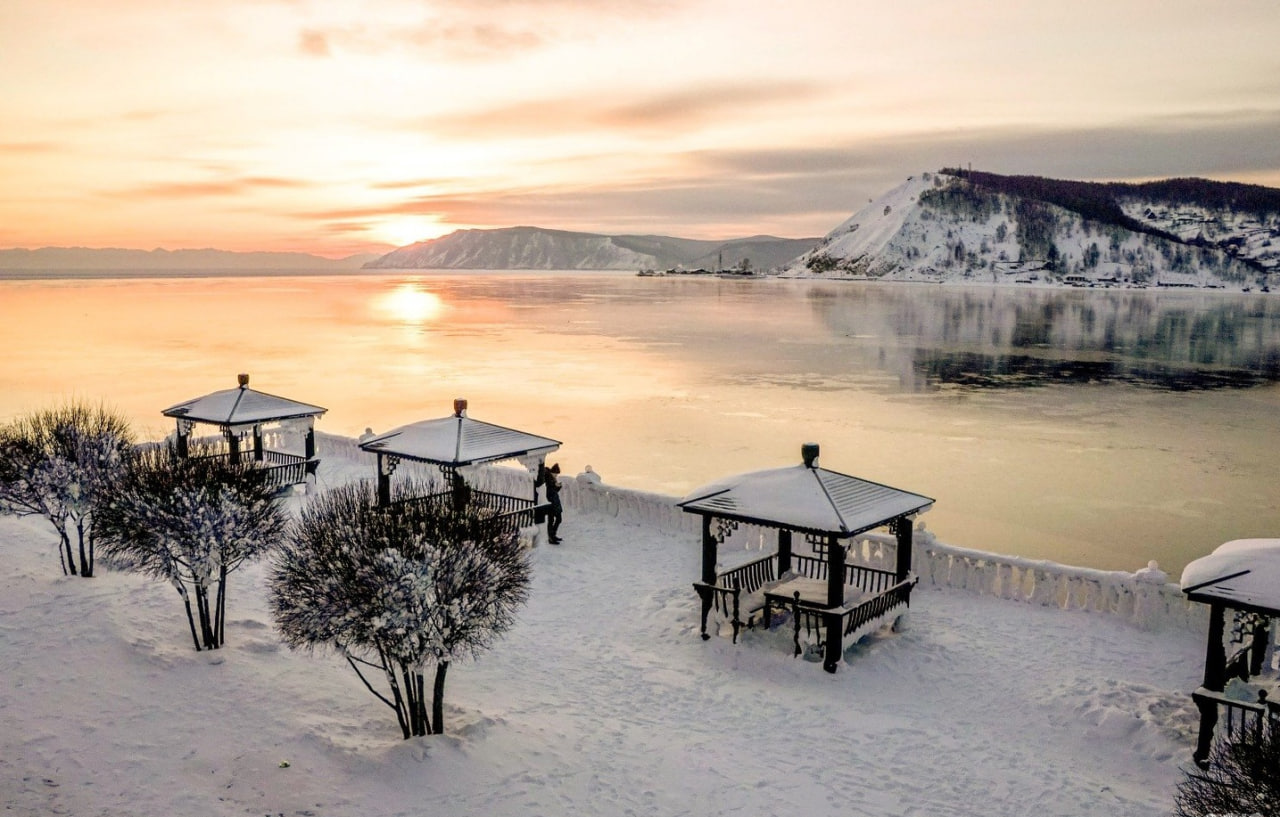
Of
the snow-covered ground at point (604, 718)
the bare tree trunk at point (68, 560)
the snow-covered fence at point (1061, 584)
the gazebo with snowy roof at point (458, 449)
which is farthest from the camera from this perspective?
the gazebo with snowy roof at point (458, 449)

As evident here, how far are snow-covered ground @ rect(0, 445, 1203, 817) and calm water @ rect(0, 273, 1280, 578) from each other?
13.2 metres

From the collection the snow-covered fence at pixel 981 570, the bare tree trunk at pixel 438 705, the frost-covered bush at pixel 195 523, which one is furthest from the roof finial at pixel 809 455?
the frost-covered bush at pixel 195 523

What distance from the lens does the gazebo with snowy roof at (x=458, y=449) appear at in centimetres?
1845

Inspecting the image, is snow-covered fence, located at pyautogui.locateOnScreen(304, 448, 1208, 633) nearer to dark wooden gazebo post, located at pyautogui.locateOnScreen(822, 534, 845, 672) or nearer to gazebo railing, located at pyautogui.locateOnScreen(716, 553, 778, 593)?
gazebo railing, located at pyautogui.locateOnScreen(716, 553, 778, 593)

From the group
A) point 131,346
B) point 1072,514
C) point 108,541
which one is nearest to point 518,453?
point 108,541

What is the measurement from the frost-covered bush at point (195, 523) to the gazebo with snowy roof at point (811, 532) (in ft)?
20.7

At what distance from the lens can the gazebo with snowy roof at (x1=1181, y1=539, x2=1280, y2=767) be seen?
10.2 meters

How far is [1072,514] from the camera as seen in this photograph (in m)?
29.8

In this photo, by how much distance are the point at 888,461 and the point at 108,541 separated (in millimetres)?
30613

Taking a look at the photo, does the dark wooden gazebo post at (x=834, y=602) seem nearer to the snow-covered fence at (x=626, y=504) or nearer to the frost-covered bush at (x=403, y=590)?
the frost-covered bush at (x=403, y=590)

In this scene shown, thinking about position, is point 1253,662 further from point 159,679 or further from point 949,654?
point 159,679

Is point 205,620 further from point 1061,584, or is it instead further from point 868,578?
point 1061,584

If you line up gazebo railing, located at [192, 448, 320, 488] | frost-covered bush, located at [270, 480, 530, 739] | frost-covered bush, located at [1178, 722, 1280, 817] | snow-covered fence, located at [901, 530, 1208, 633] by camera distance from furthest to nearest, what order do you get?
1. gazebo railing, located at [192, 448, 320, 488]
2. snow-covered fence, located at [901, 530, 1208, 633]
3. frost-covered bush, located at [270, 480, 530, 739]
4. frost-covered bush, located at [1178, 722, 1280, 817]

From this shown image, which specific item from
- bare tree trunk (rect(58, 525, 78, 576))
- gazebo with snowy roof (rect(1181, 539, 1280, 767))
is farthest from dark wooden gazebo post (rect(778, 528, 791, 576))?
bare tree trunk (rect(58, 525, 78, 576))
